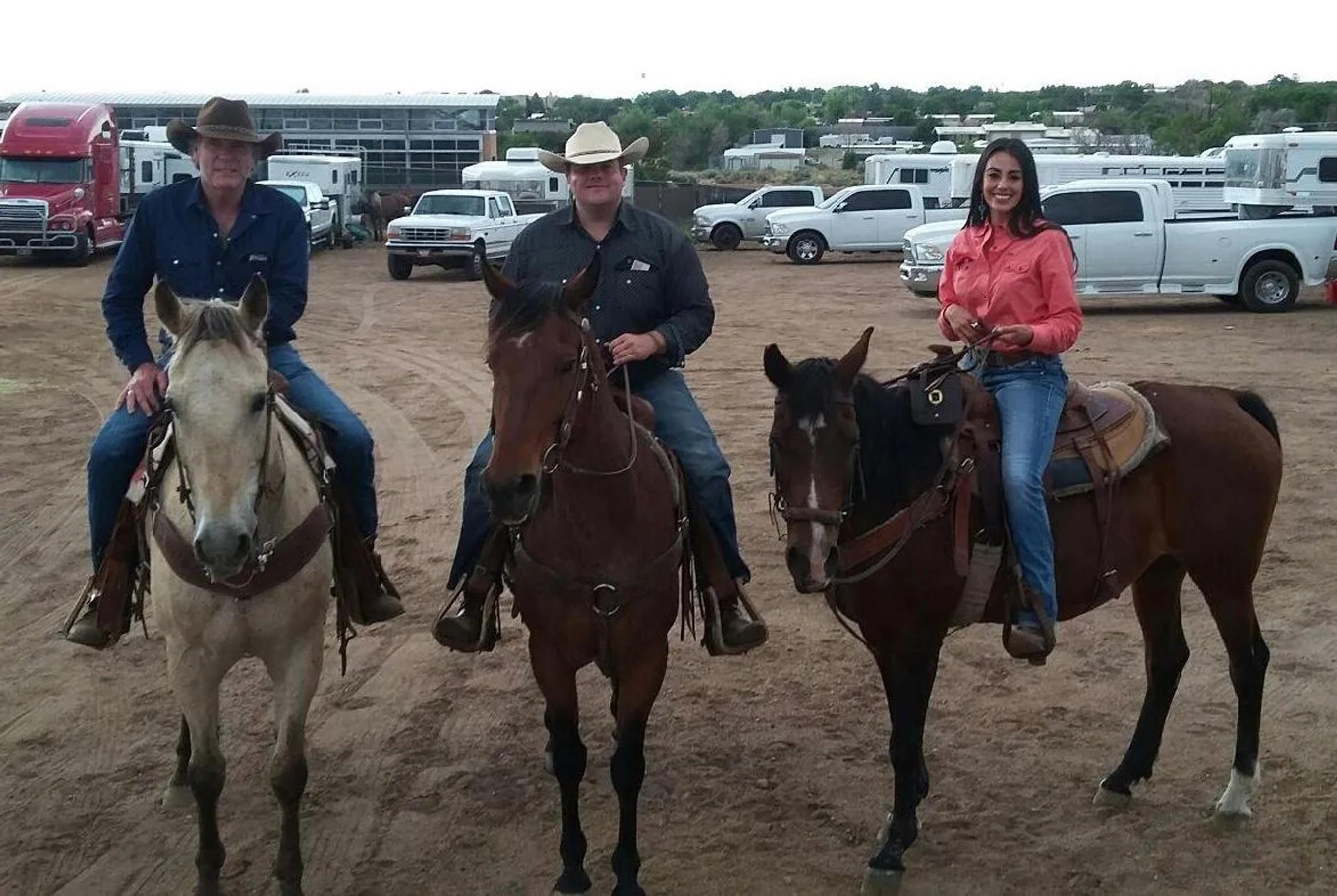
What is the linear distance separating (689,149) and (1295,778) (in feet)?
280

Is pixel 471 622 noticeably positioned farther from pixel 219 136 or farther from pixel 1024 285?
pixel 1024 285

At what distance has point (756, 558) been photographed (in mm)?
8672

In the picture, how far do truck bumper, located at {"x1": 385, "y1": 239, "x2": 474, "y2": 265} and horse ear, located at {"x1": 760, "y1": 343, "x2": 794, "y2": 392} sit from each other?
24861mm

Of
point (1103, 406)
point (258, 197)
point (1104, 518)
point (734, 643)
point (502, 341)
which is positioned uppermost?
point (258, 197)

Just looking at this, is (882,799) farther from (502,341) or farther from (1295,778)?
(502,341)

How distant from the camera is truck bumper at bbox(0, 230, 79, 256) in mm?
29062

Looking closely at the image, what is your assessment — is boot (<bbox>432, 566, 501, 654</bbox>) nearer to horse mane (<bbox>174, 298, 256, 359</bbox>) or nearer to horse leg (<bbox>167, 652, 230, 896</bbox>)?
horse leg (<bbox>167, 652, 230, 896</bbox>)

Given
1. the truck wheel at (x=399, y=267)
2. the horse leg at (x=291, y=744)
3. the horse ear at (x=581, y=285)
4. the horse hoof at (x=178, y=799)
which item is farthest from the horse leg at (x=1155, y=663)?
the truck wheel at (x=399, y=267)

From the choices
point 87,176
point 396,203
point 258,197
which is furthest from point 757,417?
point 396,203

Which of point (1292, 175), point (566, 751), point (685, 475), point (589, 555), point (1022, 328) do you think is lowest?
point (566, 751)

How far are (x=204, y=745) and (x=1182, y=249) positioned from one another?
20.2m

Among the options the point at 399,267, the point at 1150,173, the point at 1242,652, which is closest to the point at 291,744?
the point at 1242,652

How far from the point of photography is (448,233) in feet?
93.5

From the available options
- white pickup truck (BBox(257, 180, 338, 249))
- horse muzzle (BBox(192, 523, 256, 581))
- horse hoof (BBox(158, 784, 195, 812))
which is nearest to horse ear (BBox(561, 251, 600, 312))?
horse muzzle (BBox(192, 523, 256, 581))
